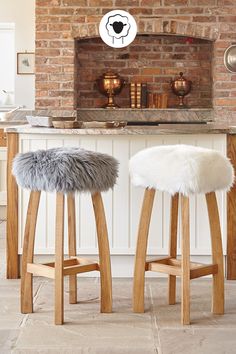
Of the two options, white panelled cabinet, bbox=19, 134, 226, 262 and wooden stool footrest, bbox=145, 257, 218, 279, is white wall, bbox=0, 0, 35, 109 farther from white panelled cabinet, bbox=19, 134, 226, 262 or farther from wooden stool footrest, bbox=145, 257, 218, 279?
wooden stool footrest, bbox=145, 257, 218, 279

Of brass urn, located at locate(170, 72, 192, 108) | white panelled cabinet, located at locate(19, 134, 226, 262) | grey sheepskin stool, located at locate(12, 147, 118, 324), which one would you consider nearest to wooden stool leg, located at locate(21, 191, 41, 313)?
grey sheepskin stool, located at locate(12, 147, 118, 324)

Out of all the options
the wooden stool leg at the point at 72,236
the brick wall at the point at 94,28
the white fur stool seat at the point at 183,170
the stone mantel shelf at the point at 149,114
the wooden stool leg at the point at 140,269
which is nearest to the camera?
the white fur stool seat at the point at 183,170

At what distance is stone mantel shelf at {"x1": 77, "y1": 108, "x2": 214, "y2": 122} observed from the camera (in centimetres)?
710

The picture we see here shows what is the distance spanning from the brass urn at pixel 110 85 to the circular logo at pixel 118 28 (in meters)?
0.50

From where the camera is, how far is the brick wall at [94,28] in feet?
22.4

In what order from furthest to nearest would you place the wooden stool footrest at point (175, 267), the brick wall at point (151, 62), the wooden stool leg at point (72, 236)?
1. the brick wall at point (151, 62)
2. the wooden stool leg at point (72, 236)
3. the wooden stool footrest at point (175, 267)

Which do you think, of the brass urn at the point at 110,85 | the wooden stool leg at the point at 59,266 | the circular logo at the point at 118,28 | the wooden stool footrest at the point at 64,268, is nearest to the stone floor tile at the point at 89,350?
the wooden stool leg at the point at 59,266

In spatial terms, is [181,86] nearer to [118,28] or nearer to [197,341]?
[118,28]

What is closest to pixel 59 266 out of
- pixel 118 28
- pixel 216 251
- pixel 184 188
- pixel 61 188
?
pixel 61 188

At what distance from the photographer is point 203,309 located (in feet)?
10.6

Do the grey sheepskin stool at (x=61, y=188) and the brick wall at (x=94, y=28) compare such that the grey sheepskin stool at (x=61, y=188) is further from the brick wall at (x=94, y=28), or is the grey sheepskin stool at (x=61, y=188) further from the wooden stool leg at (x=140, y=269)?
the brick wall at (x=94, y=28)

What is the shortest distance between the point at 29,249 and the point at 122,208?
0.90 metres

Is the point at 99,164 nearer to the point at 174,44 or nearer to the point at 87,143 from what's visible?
the point at 87,143

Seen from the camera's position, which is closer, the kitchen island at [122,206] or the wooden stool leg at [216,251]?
the wooden stool leg at [216,251]
